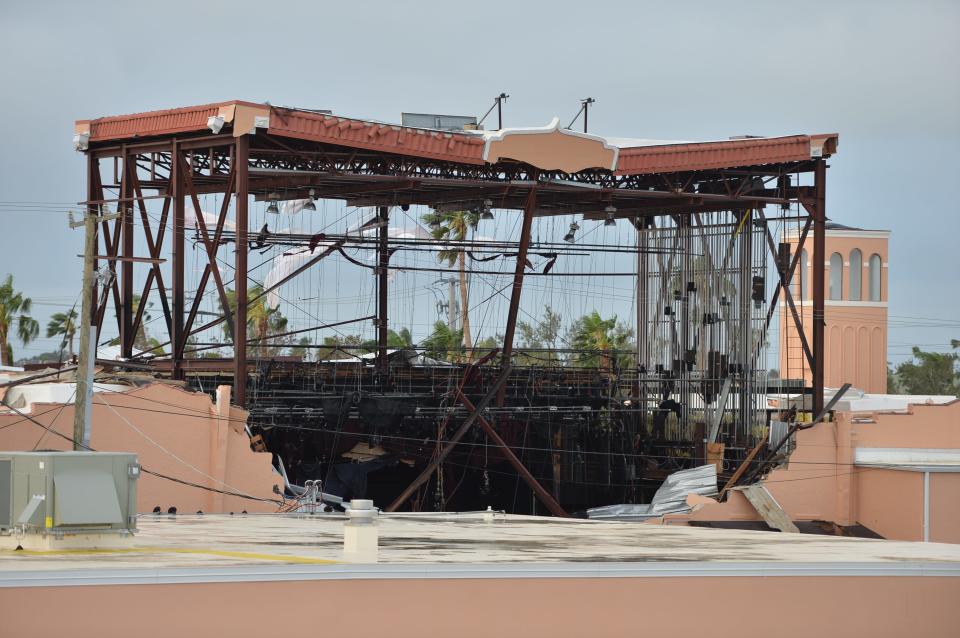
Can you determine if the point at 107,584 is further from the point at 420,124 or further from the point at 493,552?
the point at 420,124

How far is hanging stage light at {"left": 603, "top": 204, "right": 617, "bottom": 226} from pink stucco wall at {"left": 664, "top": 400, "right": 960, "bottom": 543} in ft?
26.9

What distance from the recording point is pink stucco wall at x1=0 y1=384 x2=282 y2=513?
28.0 m

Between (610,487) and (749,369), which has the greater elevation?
(749,369)

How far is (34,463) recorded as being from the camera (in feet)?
50.3

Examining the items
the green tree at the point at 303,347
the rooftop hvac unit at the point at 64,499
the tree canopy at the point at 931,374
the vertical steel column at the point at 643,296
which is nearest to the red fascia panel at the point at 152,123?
the green tree at the point at 303,347

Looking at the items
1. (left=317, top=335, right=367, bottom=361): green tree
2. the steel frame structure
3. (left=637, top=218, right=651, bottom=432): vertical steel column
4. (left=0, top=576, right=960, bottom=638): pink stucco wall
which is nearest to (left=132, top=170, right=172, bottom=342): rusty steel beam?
the steel frame structure

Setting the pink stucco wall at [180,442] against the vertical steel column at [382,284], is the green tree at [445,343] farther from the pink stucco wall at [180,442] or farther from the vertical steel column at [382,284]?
the pink stucco wall at [180,442]

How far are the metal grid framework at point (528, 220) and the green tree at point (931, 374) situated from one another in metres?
58.1

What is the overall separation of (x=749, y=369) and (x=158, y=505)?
58.1 feet

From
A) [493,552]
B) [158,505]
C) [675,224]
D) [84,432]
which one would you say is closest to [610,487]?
[675,224]

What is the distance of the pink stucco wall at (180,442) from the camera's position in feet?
91.9

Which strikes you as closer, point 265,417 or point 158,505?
point 158,505

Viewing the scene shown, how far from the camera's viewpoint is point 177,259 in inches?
1328

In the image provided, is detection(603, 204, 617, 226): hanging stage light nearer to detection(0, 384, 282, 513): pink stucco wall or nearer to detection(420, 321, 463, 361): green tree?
detection(420, 321, 463, 361): green tree
